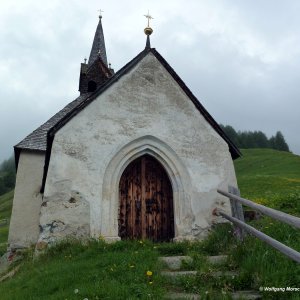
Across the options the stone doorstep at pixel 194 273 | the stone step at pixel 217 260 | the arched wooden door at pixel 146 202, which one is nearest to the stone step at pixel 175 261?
the stone step at pixel 217 260

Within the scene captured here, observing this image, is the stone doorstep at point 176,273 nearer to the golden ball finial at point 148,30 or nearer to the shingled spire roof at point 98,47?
the golden ball finial at point 148,30

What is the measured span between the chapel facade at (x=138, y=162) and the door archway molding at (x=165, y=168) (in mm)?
24

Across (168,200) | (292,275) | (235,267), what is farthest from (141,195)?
(292,275)

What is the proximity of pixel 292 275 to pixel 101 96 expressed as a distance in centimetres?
620

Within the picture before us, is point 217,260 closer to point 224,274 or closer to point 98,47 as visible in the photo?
point 224,274

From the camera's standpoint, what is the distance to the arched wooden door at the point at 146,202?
9180 mm

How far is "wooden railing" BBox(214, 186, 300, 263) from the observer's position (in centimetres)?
376

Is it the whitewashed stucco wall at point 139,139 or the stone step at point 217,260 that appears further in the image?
the whitewashed stucco wall at point 139,139

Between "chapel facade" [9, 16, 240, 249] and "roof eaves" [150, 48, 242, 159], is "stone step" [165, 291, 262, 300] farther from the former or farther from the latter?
"roof eaves" [150, 48, 242, 159]

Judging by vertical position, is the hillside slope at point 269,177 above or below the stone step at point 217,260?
above

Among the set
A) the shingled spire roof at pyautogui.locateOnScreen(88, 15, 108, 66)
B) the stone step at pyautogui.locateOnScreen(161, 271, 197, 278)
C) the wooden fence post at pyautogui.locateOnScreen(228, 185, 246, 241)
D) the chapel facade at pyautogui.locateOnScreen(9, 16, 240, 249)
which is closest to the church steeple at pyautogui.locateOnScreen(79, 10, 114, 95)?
the shingled spire roof at pyautogui.locateOnScreen(88, 15, 108, 66)

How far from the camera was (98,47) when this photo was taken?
21219mm

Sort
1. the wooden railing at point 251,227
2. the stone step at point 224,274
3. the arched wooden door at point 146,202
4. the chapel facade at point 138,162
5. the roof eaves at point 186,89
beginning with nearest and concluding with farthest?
the wooden railing at point 251,227, the stone step at point 224,274, the chapel facade at point 138,162, the arched wooden door at point 146,202, the roof eaves at point 186,89

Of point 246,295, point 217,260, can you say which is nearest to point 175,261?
point 217,260
